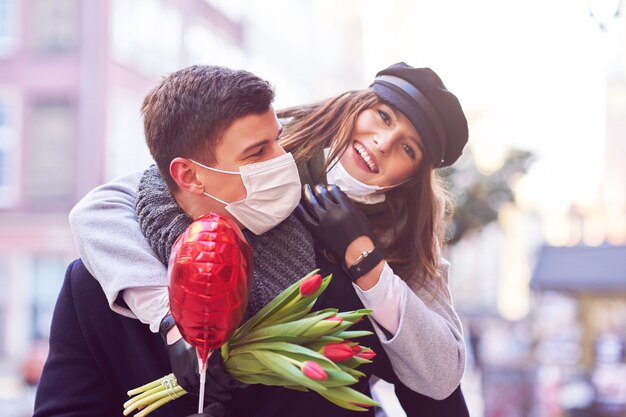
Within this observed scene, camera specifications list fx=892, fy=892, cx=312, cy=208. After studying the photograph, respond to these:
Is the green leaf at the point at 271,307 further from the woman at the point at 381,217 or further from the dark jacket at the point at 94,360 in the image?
the dark jacket at the point at 94,360

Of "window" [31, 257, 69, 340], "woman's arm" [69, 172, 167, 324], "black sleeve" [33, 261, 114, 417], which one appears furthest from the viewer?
"window" [31, 257, 69, 340]

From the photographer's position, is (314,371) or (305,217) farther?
(305,217)

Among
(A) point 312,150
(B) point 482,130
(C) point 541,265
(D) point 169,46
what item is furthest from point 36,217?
(A) point 312,150

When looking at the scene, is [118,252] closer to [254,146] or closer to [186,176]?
[186,176]

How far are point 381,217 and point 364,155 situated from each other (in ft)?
0.52

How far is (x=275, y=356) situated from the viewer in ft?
4.66

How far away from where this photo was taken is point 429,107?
1969 millimetres

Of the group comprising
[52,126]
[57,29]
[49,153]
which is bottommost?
[49,153]

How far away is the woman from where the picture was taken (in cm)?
174

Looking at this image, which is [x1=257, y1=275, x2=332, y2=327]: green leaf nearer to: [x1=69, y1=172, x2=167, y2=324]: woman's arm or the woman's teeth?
[x1=69, y1=172, x2=167, y2=324]: woman's arm

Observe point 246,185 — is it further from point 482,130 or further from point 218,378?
point 482,130

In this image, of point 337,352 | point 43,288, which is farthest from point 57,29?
point 337,352

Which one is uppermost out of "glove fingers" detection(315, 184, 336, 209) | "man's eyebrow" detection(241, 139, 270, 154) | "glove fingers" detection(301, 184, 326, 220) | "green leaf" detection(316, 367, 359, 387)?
"man's eyebrow" detection(241, 139, 270, 154)

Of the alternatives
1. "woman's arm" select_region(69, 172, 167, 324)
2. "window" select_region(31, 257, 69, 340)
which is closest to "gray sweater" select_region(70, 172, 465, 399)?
"woman's arm" select_region(69, 172, 167, 324)
